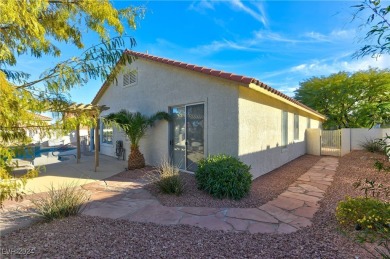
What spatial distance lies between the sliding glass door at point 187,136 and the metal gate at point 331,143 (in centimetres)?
1135

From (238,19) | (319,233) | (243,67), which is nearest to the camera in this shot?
(319,233)

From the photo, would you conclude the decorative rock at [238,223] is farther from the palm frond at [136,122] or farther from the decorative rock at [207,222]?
the palm frond at [136,122]

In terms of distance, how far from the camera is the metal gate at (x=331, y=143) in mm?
14227

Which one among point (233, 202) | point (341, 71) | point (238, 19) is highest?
point (341, 71)

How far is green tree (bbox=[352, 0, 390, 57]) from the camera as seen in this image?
2.08 metres

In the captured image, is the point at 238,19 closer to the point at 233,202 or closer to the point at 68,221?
the point at 233,202

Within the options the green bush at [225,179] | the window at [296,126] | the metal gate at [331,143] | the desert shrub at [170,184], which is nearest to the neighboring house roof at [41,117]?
the desert shrub at [170,184]

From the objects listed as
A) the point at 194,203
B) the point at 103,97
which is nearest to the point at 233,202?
the point at 194,203

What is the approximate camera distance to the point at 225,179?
5453mm

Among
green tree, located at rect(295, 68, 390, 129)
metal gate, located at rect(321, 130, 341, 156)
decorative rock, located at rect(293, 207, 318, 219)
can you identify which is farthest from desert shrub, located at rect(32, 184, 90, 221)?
green tree, located at rect(295, 68, 390, 129)

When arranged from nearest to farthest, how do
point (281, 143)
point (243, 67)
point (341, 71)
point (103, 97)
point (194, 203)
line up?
point (194, 203)
point (281, 143)
point (243, 67)
point (103, 97)
point (341, 71)

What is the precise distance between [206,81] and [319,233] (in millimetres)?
5342

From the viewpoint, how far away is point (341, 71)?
2397cm

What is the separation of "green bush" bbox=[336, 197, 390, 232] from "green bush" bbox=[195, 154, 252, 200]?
2.16m
